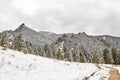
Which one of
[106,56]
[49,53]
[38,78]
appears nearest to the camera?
[38,78]

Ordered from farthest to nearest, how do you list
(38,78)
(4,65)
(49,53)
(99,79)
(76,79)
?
(49,53), (99,79), (76,79), (4,65), (38,78)

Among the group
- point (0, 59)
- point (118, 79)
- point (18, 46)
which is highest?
point (18, 46)

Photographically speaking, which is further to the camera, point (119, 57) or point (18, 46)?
point (119, 57)

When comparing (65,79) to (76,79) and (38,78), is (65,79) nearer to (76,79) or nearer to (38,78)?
(76,79)

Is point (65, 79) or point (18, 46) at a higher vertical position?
point (18, 46)

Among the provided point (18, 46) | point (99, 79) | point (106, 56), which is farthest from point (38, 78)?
point (106, 56)

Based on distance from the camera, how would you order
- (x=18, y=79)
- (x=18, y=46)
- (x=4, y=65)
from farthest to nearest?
1. (x=18, y=46)
2. (x=4, y=65)
3. (x=18, y=79)

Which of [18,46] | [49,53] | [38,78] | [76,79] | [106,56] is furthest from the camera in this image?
[49,53]

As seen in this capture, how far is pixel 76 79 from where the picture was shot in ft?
56.6

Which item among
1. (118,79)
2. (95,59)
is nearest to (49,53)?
(95,59)

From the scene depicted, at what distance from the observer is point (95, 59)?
362ft

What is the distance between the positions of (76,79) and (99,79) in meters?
2.56

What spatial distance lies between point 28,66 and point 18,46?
260ft

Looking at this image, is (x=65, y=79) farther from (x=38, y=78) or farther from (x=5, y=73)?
(x=5, y=73)
